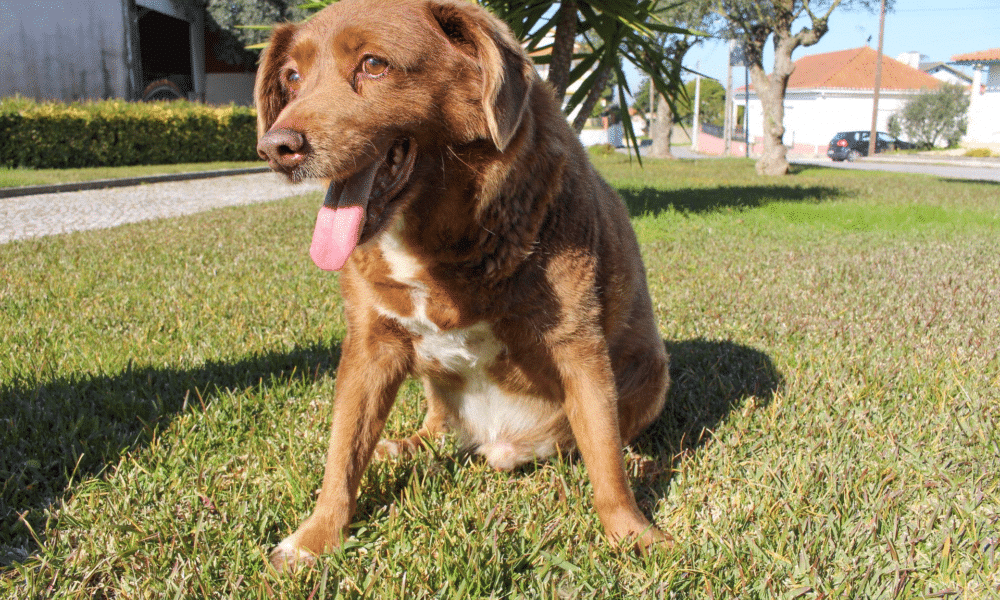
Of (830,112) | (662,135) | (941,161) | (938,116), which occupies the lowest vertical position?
(941,161)

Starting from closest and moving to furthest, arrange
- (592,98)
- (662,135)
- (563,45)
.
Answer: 1. (563,45)
2. (592,98)
3. (662,135)

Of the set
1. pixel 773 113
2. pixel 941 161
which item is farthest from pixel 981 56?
pixel 773 113

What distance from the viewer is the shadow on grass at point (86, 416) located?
7.23 ft

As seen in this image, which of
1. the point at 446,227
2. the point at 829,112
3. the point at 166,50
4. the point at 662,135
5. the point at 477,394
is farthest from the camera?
the point at 829,112

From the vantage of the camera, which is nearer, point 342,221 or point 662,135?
point 342,221

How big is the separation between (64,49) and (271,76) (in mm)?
20851

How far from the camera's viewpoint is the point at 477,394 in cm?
233

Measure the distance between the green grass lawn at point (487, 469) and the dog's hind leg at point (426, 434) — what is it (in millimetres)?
90

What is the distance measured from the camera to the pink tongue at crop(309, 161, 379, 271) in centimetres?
176

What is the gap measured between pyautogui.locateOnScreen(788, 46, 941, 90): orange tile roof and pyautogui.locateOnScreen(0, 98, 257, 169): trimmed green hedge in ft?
138

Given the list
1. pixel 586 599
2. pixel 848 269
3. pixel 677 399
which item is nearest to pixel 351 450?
pixel 586 599

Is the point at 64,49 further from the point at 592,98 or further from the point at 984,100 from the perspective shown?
the point at 984,100

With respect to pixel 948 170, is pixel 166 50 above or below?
above

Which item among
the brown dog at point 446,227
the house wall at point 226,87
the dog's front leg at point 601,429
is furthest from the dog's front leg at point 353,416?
the house wall at point 226,87
